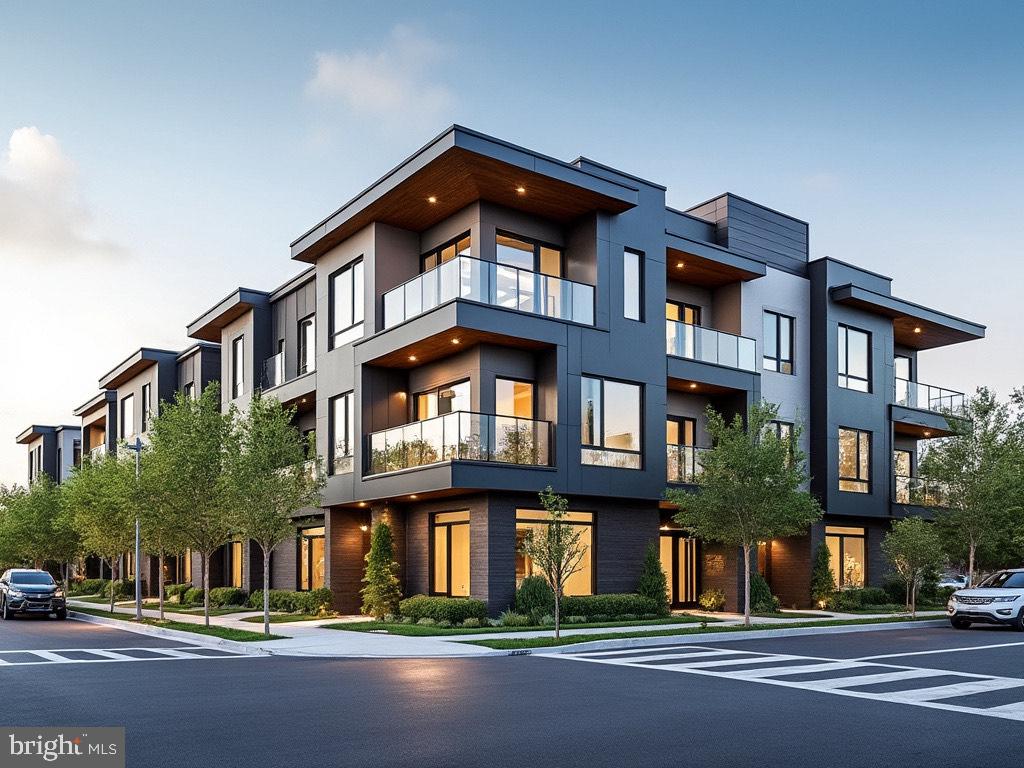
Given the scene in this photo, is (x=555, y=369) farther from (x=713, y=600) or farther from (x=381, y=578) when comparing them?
(x=713, y=600)

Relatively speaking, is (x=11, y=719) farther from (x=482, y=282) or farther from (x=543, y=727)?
(x=482, y=282)

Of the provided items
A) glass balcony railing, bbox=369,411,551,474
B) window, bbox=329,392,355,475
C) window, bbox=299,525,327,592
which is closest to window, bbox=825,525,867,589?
glass balcony railing, bbox=369,411,551,474

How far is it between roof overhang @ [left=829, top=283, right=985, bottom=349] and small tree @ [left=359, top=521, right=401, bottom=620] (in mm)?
17786

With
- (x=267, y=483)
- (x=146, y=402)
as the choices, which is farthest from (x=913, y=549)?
(x=146, y=402)

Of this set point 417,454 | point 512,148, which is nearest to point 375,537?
point 417,454

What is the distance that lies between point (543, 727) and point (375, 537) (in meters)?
17.2

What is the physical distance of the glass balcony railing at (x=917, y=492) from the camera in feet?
115

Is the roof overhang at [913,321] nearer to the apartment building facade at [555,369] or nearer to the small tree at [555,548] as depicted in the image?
the apartment building facade at [555,369]

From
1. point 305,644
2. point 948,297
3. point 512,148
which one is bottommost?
point 305,644

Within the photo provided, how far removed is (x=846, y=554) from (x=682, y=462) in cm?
906

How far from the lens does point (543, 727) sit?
35.2ft

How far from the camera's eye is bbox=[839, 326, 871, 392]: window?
3475 centimetres

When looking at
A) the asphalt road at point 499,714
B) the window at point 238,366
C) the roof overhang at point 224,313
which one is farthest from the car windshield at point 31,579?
the asphalt road at point 499,714

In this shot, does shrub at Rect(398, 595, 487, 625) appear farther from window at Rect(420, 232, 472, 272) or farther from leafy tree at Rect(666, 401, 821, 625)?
window at Rect(420, 232, 472, 272)
